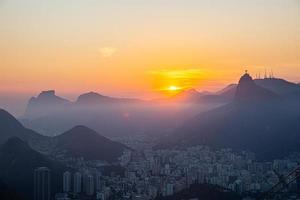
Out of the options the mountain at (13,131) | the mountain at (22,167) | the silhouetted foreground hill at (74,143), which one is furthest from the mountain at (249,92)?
the mountain at (22,167)

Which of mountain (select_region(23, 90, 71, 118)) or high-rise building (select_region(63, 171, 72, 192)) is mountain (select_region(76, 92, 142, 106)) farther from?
high-rise building (select_region(63, 171, 72, 192))

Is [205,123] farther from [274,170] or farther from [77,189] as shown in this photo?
[77,189]

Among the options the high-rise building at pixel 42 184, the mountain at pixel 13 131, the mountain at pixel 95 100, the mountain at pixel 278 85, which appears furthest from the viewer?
the mountain at pixel 95 100

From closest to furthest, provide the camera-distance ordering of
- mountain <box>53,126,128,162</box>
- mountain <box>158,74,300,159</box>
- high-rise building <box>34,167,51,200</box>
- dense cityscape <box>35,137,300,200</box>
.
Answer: high-rise building <box>34,167,51,200</box>
dense cityscape <box>35,137,300,200</box>
mountain <box>53,126,128,162</box>
mountain <box>158,74,300,159</box>

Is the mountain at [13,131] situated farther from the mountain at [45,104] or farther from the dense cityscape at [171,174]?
the mountain at [45,104]

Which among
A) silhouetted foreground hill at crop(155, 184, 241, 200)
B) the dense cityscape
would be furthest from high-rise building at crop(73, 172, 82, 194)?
silhouetted foreground hill at crop(155, 184, 241, 200)

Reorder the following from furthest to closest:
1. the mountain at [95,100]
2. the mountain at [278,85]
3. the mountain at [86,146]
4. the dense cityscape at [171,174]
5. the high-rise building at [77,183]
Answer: the mountain at [95,100] → the mountain at [278,85] → the mountain at [86,146] → the high-rise building at [77,183] → the dense cityscape at [171,174]

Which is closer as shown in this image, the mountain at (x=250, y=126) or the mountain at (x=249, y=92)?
the mountain at (x=250, y=126)
